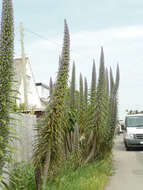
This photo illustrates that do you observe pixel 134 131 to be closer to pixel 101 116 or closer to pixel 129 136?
pixel 129 136

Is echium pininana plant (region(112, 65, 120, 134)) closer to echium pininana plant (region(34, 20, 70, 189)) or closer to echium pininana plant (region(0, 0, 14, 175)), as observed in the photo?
echium pininana plant (region(34, 20, 70, 189))

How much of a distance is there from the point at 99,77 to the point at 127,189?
5.70 meters

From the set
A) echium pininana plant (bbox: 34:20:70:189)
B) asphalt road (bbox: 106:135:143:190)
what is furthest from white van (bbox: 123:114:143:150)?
echium pininana plant (bbox: 34:20:70:189)

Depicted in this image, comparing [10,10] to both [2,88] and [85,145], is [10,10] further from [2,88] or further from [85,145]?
[85,145]

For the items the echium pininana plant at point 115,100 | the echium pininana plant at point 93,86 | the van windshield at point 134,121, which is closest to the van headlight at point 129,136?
the van windshield at point 134,121

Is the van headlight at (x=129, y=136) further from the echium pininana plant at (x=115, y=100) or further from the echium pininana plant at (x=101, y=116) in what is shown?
the echium pininana plant at (x=101, y=116)

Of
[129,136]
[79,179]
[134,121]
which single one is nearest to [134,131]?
[129,136]

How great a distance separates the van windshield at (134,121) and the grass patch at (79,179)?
35.4 feet

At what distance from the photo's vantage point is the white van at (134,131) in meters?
20.4

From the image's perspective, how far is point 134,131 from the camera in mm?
20562

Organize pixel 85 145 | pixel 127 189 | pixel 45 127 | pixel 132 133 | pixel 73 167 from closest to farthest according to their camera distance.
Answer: pixel 45 127 → pixel 127 189 → pixel 73 167 → pixel 85 145 → pixel 132 133

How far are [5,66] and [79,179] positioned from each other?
582cm

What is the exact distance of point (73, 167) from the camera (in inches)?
402

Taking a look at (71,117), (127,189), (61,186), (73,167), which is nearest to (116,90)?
(71,117)
